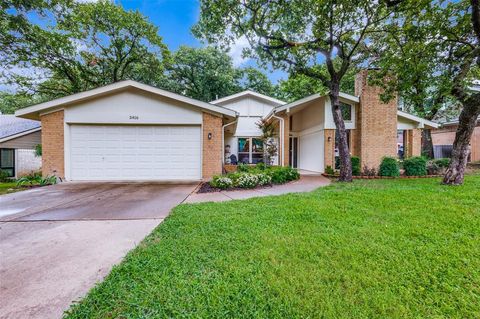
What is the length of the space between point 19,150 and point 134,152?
11.0m

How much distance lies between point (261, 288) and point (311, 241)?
4.27 ft

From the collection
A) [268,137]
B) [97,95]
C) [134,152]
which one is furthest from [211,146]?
[97,95]

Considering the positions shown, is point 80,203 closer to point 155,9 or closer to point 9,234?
point 9,234

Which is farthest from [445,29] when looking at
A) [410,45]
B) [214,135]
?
[214,135]

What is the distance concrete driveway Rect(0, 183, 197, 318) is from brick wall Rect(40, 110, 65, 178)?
288 centimetres

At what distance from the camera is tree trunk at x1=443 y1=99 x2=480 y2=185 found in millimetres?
7188

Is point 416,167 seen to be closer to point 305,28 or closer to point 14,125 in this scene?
point 305,28

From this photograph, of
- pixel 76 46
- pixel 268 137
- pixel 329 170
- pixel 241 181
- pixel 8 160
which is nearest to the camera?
pixel 241 181

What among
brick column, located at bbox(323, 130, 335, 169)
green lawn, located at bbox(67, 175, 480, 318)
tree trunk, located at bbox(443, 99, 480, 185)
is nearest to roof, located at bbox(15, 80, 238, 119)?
brick column, located at bbox(323, 130, 335, 169)

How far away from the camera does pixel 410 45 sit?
8109 millimetres

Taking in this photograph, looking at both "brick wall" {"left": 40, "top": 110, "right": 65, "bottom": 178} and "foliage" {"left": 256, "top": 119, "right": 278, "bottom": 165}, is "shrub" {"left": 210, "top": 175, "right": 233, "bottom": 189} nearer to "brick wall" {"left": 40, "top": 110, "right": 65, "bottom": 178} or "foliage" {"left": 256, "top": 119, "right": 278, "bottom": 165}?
"foliage" {"left": 256, "top": 119, "right": 278, "bottom": 165}

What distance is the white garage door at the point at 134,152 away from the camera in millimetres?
9461

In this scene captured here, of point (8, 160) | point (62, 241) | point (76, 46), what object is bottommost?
Result: point (62, 241)

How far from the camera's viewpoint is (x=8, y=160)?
14.5 metres
